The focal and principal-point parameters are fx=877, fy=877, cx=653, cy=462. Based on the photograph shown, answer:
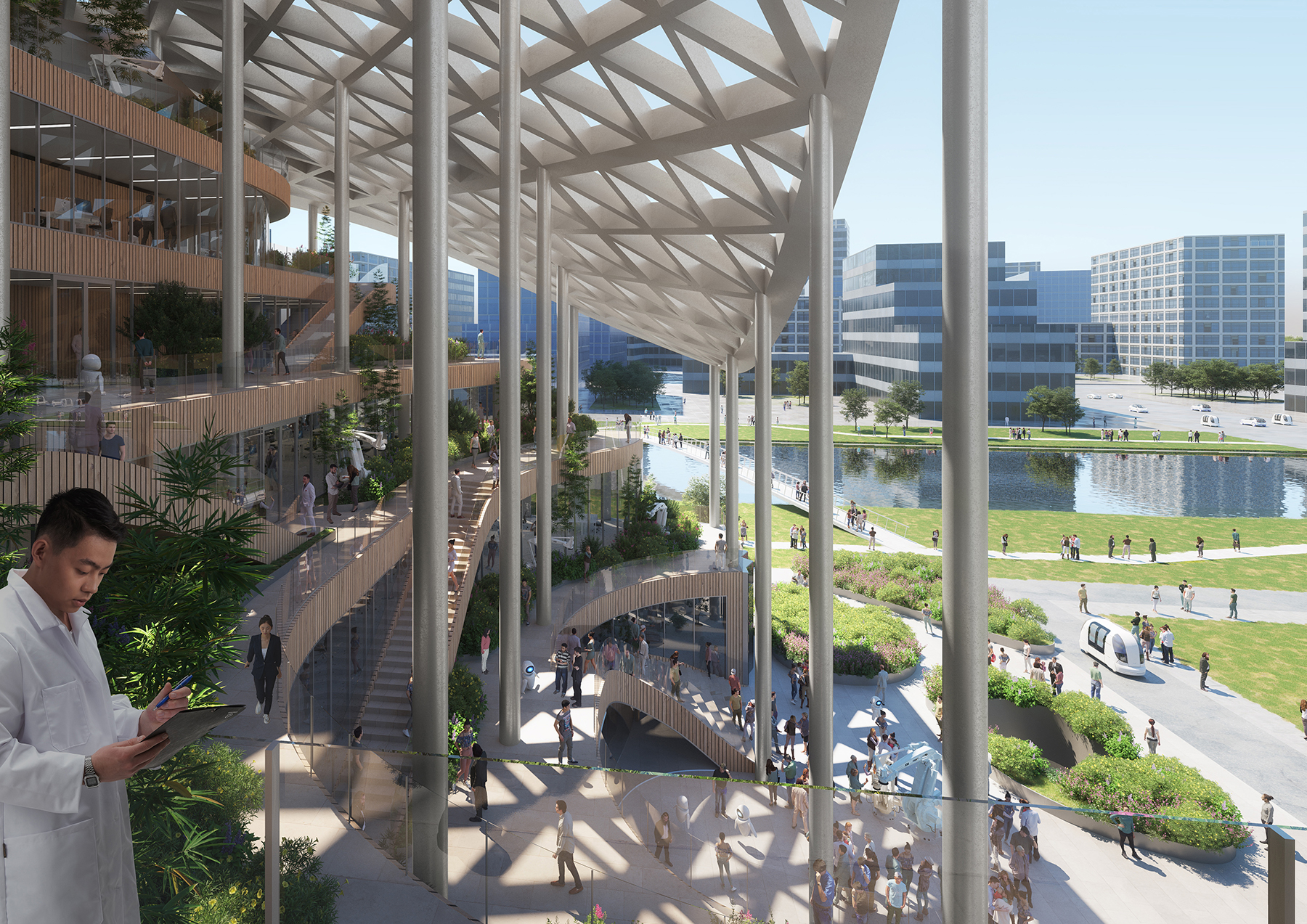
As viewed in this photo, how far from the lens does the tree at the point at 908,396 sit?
3728 inches

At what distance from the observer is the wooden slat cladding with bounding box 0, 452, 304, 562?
10758 mm

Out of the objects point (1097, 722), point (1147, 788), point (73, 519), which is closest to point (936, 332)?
point (1097, 722)

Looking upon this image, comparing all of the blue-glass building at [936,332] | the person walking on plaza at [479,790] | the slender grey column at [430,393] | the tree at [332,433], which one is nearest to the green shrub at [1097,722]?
the slender grey column at [430,393]

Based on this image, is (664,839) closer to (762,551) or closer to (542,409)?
(542,409)

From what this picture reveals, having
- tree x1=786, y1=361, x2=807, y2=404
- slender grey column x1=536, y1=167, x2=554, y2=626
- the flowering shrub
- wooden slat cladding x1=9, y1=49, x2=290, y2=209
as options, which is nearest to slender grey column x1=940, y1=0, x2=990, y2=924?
wooden slat cladding x1=9, y1=49, x2=290, y2=209

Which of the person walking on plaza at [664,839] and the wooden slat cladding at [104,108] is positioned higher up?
the wooden slat cladding at [104,108]

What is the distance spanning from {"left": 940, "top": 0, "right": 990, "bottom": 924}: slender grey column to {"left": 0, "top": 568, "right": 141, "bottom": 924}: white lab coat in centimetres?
564

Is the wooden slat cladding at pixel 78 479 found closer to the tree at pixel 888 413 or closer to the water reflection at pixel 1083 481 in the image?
the water reflection at pixel 1083 481

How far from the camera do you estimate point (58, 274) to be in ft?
64.2

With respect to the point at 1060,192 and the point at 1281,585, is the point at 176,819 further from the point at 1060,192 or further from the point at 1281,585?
the point at 1060,192

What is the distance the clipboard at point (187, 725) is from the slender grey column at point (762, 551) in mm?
20631

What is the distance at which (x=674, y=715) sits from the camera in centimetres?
2538

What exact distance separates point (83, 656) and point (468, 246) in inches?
2064

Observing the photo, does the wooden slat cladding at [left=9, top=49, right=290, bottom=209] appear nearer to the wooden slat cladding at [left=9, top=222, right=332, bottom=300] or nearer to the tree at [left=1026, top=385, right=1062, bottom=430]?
the wooden slat cladding at [left=9, top=222, right=332, bottom=300]
